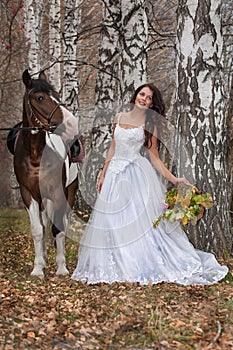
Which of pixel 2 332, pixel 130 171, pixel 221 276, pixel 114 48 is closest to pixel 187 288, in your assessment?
pixel 221 276

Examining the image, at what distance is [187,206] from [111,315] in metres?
1.78

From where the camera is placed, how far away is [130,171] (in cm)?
→ 677

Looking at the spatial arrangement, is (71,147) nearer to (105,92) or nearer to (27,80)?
(27,80)

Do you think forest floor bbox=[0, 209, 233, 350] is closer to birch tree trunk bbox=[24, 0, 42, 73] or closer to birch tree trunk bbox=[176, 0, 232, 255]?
birch tree trunk bbox=[176, 0, 232, 255]

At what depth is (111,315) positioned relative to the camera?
16.8ft

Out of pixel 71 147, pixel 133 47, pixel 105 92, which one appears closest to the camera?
pixel 71 147

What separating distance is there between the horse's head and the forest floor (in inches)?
76.1

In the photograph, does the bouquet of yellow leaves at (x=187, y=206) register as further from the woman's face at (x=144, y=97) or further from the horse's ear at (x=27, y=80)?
the horse's ear at (x=27, y=80)

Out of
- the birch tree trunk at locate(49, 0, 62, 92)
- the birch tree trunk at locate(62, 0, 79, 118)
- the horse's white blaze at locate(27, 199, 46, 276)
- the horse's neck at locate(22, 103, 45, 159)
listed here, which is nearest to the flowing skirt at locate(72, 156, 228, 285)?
the horse's white blaze at locate(27, 199, 46, 276)

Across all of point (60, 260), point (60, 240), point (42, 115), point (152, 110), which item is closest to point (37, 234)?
point (60, 240)

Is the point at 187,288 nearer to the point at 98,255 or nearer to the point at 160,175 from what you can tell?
the point at 98,255

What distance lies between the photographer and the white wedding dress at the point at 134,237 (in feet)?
20.6

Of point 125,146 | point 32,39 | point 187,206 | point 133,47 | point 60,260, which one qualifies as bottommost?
point 60,260

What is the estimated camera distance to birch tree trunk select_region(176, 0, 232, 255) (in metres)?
6.78
